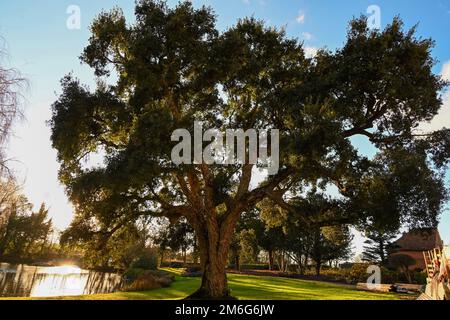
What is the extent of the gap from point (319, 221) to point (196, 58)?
12263 millimetres

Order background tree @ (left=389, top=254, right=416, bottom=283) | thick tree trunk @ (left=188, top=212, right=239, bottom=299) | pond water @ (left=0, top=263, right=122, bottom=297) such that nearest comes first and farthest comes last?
thick tree trunk @ (left=188, top=212, right=239, bottom=299) < pond water @ (left=0, top=263, right=122, bottom=297) < background tree @ (left=389, top=254, right=416, bottom=283)

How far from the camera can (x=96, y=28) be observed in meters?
22.5

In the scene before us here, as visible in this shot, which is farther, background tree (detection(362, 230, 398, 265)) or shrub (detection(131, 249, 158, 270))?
background tree (detection(362, 230, 398, 265))

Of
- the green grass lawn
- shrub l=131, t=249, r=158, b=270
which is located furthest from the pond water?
the green grass lawn

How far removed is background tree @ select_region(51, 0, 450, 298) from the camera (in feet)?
58.4

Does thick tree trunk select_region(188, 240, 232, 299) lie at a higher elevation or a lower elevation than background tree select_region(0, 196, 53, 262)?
lower

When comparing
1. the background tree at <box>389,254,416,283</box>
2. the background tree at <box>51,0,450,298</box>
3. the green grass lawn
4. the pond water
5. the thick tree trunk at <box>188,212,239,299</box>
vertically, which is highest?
the background tree at <box>51,0,450,298</box>

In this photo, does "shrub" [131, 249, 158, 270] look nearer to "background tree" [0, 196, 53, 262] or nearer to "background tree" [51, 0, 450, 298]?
"background tree" [51, 0, 450, 298]

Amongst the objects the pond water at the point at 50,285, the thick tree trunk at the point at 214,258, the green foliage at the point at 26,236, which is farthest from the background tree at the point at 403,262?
the green foliage at the point at 26,236

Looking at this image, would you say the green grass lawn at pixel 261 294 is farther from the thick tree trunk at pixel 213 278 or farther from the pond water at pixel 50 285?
the pond water at pixel 50 285

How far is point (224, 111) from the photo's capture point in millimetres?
24094
